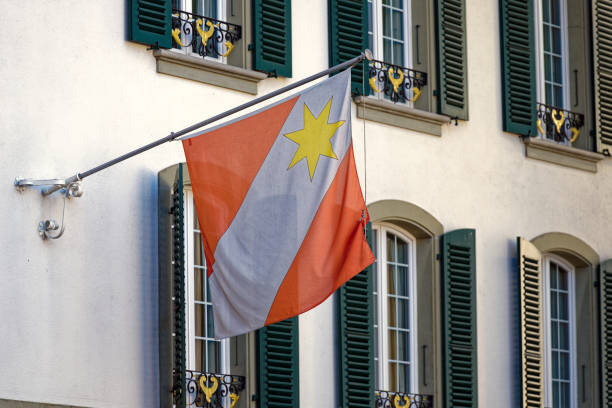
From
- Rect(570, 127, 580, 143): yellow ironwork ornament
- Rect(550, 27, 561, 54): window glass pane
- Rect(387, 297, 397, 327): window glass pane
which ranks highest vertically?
Rect(550, 27, 561, 54): window glass pane

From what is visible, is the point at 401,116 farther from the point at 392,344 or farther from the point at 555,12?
the point at 555,12

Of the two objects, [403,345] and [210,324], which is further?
[403,345]

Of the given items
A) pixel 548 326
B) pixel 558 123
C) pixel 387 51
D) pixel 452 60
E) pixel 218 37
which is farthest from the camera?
pixel 558 123

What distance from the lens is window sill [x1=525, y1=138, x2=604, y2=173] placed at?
1792 centimetres

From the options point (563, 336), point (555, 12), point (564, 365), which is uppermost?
point (555, 12)

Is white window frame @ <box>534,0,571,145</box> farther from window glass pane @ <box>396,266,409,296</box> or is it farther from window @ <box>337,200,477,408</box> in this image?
window glass pane @ <box>396,266,409,296</box>

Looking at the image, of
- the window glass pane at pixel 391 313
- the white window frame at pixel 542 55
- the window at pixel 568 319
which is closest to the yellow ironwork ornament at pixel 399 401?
the window glass pane at pixel 391 313

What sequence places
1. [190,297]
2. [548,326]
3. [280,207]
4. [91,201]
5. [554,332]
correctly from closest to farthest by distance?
1. [280,207]
2. [91,201]
3. [190,297]
4. [548,326]
5. [554,332]

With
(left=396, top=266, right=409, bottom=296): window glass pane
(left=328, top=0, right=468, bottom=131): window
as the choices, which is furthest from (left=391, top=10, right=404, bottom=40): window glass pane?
(left=396, top=266, right=409, bottom=296): window glass pane

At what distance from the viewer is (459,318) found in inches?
663

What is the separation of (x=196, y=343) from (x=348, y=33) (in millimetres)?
3304

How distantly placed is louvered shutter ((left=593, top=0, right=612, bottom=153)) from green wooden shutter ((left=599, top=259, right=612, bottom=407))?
1.28 meters

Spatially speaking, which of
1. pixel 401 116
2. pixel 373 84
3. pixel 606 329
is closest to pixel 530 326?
pixel 606 329

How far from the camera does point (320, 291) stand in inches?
494
